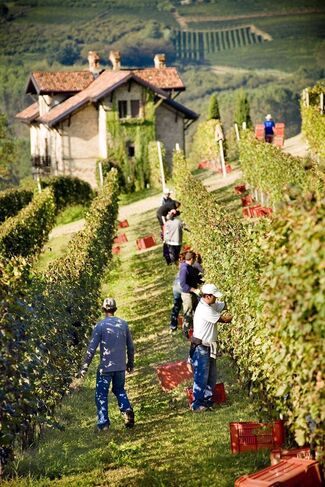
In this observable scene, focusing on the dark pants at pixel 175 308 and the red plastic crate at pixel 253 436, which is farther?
the dark pants at pixel 175 308

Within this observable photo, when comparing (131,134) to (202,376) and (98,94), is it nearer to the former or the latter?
(98,94)

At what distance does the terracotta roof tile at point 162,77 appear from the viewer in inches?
3036

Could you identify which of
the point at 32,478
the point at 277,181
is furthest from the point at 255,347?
the point at 277,181

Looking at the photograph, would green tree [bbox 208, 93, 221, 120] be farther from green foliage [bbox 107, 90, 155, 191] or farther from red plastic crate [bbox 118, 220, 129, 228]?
red plastic crate [bbox 118, 220, 129, 228]

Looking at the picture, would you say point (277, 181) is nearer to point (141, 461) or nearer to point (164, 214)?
point (164, 214)

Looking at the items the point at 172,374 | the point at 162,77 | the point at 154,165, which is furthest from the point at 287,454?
the point at 162,77

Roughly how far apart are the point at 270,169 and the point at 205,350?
1850 cm

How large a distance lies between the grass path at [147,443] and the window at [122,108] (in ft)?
173

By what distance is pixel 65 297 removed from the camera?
740 inches

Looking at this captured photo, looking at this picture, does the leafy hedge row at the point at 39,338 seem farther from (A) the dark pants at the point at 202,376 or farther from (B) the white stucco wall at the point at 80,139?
(B) the white stucco wall at the point at 80,139

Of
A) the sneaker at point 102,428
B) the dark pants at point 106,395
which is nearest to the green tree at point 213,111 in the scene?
the dark pants at point 106,395

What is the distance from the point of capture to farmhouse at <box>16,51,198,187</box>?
71.8 meters

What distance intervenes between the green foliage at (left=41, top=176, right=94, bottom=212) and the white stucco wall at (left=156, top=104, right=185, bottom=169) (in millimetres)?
13296

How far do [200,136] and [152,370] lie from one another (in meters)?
50.2
